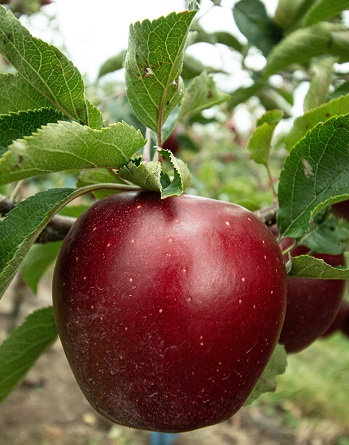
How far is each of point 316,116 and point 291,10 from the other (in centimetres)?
48

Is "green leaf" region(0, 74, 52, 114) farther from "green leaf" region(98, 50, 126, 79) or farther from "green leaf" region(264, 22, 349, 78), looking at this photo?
"green leaf" region(98, 50, 126, 79)

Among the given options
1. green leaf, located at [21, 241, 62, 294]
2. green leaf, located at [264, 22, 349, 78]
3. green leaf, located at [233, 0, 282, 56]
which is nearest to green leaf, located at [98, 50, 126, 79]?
green leaf, located at [233, 0, 282, 56]

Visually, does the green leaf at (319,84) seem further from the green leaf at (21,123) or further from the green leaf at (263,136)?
the green leaf at (21,123)

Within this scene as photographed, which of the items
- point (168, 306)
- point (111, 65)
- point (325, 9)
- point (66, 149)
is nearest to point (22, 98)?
point (66, 149)

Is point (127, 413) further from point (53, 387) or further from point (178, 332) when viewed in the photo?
point (53, 387)

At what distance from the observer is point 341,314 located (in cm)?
131

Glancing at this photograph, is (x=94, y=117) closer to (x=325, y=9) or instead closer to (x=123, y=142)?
(x=123, y=142)

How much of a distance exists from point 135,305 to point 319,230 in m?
0.34

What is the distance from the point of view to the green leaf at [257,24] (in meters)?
1.04

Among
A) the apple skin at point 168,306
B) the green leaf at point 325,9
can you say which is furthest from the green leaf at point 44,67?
the green leaf at point 325,9

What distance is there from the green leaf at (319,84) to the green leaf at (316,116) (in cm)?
11

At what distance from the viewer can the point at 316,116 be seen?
24.6 inches

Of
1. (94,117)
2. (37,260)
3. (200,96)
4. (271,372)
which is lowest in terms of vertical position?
(271,372)

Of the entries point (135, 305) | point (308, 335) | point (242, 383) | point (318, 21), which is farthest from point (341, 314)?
point (135, 305)
